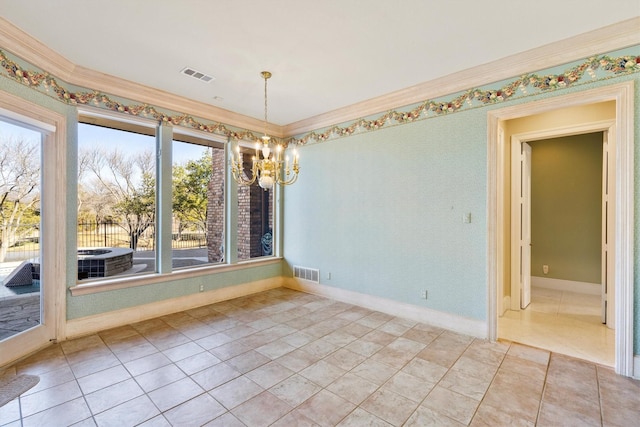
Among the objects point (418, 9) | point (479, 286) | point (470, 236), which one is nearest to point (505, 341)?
point (479, 286)

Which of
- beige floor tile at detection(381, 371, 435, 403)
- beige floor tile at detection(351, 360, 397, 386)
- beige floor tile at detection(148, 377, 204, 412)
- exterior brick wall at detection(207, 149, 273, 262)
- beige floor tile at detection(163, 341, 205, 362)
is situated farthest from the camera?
exterior brick wall at detection(207, 149, 273, 262)

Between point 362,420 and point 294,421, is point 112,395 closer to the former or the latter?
point 294,421

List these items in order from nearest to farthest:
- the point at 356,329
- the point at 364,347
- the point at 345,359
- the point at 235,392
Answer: the point at 235,392 → the point at 345,359 → the point at 364,347 → the point at 356,329

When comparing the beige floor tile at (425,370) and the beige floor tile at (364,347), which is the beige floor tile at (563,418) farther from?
the beige floor tile at (364,347)

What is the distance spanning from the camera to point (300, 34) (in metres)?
2.65

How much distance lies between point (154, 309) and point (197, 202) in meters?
1.68

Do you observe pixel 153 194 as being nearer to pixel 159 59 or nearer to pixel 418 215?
pixel 159 59

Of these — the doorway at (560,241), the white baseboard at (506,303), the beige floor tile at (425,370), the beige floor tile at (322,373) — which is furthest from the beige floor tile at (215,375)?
the white baseboard at (506,303)

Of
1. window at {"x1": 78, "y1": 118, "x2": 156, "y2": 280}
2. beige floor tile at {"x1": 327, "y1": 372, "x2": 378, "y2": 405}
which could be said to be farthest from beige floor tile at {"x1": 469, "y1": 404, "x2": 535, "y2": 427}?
window at {"x1": 78, "y1": 118, "x2": 156, "y2": 280}

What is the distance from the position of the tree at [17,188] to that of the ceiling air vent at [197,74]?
1.74 meters

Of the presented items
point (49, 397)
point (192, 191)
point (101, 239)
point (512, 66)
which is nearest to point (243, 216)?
point (192, 191)

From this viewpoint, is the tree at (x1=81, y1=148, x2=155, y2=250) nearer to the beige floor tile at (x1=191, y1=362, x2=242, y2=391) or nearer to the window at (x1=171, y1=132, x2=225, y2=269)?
the window at (x1=171, y1=132, x2=225, y2=269)

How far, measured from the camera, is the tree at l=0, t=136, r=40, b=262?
282 centimetres


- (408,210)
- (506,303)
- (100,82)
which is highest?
(100,82)
